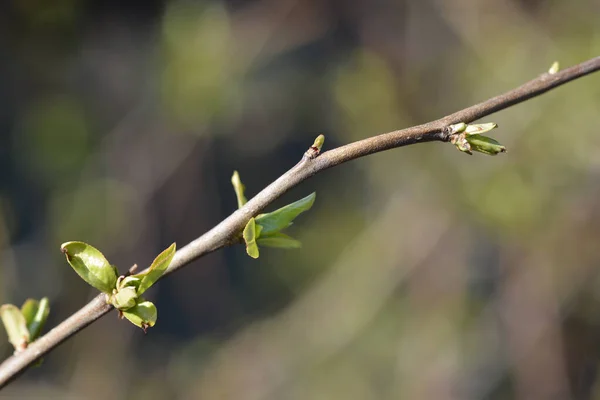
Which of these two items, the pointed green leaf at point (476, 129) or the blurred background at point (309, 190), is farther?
the blurred background at point (309, 190)

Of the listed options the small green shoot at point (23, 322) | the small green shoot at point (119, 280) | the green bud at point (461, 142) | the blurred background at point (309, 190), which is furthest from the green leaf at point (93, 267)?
the blurred background at point (309, 190)

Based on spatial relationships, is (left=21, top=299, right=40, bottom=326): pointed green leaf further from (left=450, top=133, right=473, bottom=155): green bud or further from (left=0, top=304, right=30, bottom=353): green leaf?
(left=450, top=133, right=473, bottom=155): green bud

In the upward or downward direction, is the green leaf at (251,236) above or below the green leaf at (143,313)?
above

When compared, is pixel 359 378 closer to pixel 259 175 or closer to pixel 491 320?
pixel 491 320

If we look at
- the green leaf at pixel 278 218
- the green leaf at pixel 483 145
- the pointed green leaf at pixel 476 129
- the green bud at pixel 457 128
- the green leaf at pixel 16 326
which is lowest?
the green leaf at pixel 483 145

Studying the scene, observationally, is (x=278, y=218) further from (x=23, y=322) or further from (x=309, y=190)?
(x=309, y=190)

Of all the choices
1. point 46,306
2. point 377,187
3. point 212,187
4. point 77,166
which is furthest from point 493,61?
point 46,306

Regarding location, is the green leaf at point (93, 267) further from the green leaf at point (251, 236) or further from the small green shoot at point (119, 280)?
the green leaf at point (251, 236)
